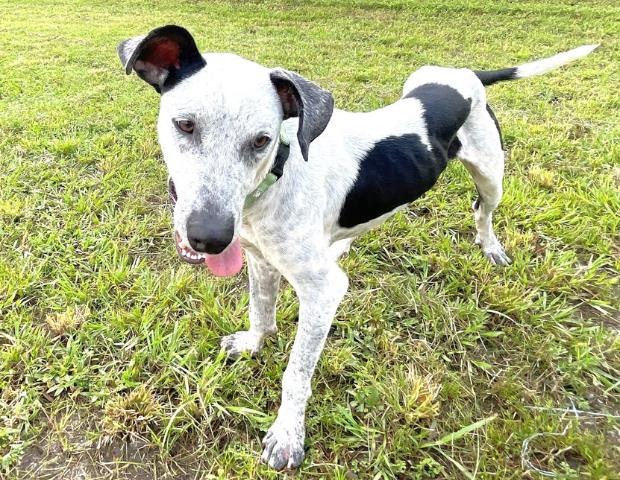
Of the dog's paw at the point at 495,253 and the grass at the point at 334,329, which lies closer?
the grass at the point at 334,329

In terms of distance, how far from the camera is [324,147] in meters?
2.47

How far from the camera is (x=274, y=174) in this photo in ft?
6.76

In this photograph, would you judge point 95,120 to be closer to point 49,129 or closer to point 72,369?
point 49,129

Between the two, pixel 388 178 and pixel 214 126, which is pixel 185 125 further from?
pixel 388 178

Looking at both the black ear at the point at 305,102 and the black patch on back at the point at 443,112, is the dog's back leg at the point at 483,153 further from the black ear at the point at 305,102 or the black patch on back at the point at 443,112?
the black ear at the point at 305,102

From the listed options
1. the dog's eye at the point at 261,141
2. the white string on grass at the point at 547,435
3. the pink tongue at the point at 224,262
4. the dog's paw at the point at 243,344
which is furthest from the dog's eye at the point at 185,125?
the white string on grass at the point at 547,435

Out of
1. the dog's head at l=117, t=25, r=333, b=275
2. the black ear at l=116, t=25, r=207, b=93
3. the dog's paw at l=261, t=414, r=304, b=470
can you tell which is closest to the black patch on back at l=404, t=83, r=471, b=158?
the dog's head at l=117, t=25, r=333, b=275

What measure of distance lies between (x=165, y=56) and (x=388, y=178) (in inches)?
54.2

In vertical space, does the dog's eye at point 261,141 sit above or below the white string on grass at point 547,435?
above

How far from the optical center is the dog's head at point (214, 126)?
69.1 inches

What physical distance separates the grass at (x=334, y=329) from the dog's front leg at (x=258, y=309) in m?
0.11

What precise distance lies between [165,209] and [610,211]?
12.5ft

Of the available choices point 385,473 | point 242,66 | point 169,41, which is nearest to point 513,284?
point 385,473

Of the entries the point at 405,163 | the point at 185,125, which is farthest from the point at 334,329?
the point at 185,125
